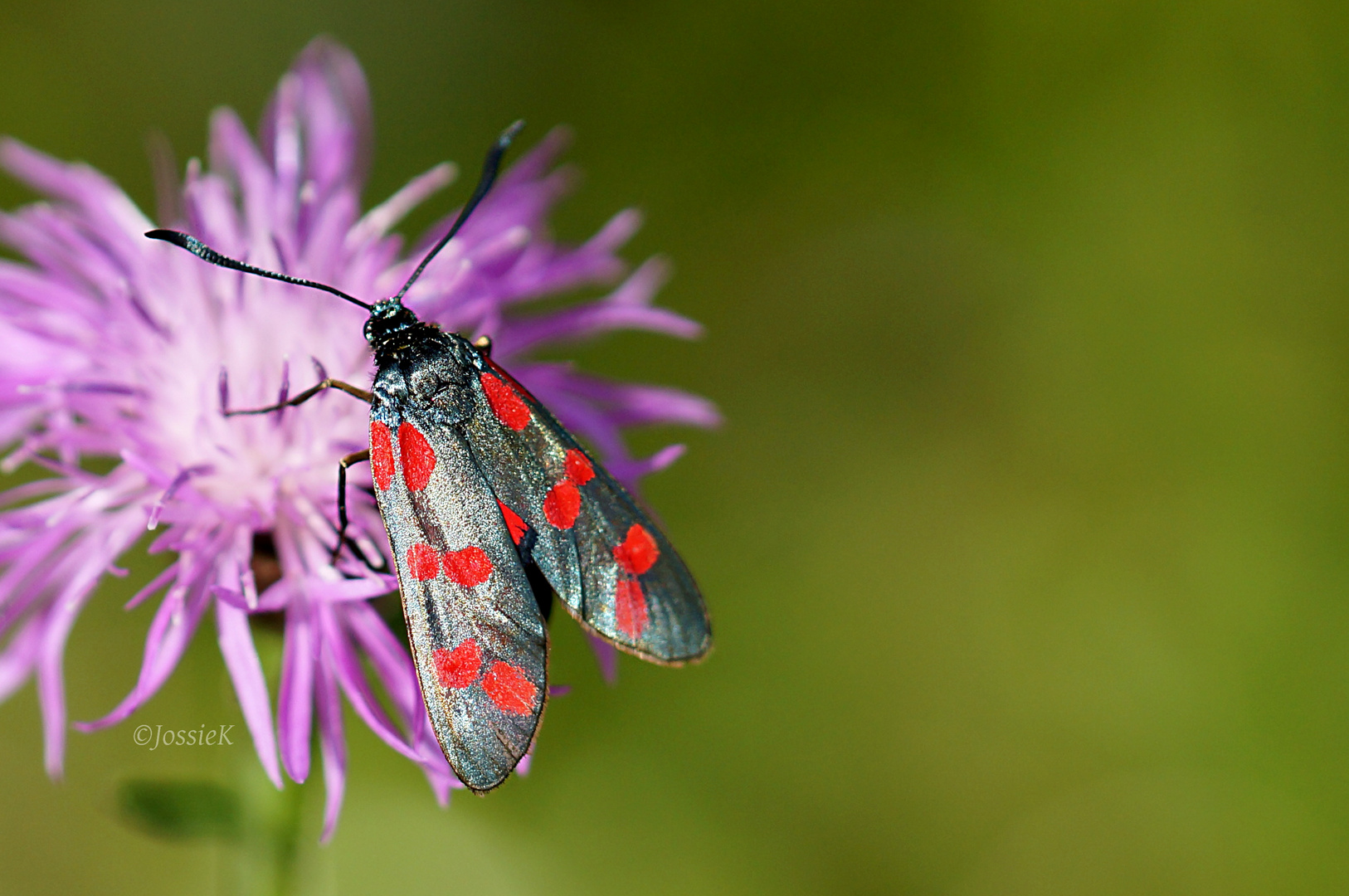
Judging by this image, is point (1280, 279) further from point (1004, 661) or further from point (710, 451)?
point (710, 451)

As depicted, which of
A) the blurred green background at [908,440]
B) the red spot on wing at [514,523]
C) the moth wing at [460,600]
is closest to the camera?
the moth wing at [460,600]

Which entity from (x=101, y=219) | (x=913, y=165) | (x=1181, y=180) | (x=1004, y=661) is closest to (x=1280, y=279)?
(x=1181, y=180)

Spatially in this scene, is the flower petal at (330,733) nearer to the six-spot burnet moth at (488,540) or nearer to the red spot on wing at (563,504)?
the six-spot burnet moth at (488,540)

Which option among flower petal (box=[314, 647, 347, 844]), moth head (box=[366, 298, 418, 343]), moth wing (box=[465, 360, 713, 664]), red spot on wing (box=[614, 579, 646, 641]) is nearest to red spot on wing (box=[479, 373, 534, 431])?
moth wing (box=[465, 360, 713, 664])

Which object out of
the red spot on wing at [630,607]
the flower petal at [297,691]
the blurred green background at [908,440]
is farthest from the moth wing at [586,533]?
the blurred green background at [908,440]

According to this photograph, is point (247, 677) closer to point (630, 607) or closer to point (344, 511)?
point (344, 511)

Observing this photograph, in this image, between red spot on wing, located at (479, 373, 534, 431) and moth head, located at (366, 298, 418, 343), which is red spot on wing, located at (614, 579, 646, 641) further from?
moth head, located at (366, 298, 418, 343)
